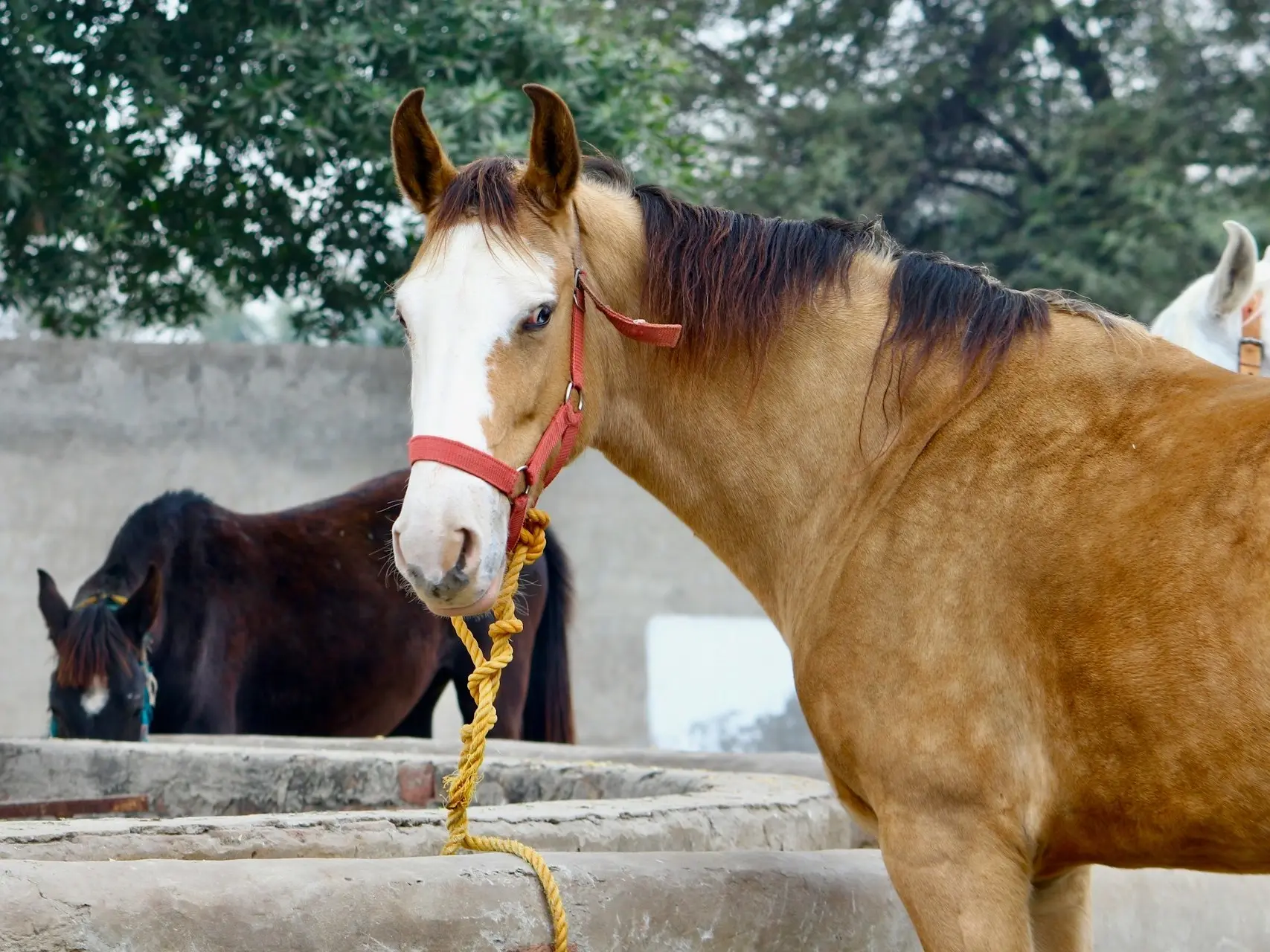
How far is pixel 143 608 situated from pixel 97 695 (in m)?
0.56

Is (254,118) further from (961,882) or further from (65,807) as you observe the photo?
(961,882)

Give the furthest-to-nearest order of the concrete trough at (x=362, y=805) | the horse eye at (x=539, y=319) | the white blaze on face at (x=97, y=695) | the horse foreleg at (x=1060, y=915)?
the white blaze on face at (x=97, y=695)
the concrete trough at (x=362, y=805)
the horse foreleg at (x=1060, y=915)
the horse eye at (x=539, y=319)

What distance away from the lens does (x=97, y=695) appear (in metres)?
4.96

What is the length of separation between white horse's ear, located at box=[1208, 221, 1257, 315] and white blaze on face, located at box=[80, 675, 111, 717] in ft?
12.6

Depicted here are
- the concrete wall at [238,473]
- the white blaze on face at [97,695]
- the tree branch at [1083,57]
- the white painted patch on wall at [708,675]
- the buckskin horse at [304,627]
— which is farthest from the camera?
the tree branch at [1083,57]

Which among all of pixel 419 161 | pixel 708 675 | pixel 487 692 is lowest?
pixel 708 675

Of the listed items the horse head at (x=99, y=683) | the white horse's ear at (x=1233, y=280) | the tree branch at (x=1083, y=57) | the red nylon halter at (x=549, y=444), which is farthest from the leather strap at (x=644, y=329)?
the tree branch at (x=1083, y=57)

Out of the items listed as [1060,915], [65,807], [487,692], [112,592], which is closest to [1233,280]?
[1060,915]

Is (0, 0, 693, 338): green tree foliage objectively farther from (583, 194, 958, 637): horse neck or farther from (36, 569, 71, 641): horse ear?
(583, 194, 958, 637): horse neck

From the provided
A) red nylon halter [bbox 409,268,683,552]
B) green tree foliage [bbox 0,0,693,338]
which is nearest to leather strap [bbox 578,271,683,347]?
red nylon halter [bbox 409,268,683,552]

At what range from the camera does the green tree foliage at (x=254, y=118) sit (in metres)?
7.76

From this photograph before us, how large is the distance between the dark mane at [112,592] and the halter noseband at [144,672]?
1cm

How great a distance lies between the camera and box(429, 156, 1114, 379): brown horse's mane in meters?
2.46

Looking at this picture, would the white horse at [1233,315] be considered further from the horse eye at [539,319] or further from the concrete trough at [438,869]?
the horse eye at [539,319]
